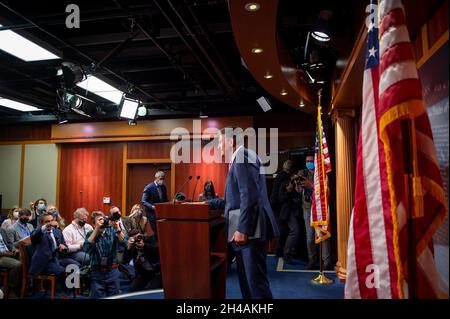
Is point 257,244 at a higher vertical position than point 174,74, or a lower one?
lower

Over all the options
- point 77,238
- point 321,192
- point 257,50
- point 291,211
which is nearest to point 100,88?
point 77,238

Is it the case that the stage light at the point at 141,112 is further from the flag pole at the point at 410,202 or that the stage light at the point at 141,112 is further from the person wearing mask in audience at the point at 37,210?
the flag pole at the point at 410,202

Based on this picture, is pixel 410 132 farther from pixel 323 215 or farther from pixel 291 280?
pixel 291 280

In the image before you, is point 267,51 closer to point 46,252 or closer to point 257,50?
point 257,50

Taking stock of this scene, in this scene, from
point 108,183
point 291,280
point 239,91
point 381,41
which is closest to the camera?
point 381,41

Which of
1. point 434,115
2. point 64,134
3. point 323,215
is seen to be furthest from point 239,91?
point 434,115

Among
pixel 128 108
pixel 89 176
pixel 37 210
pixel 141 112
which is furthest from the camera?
pixel 89 176

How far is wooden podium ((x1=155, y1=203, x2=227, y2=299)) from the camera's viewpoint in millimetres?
2285

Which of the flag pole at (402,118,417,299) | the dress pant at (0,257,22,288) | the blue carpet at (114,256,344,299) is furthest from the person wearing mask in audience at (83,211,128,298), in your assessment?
the flag pole at (402,118,417,299)

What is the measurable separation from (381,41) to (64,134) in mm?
7810

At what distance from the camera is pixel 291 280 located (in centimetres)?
431

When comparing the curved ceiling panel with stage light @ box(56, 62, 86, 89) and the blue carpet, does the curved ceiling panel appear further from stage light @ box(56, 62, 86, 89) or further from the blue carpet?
the blue carpet

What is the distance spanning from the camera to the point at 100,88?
6.19 m

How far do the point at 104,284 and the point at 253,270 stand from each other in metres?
2.15
